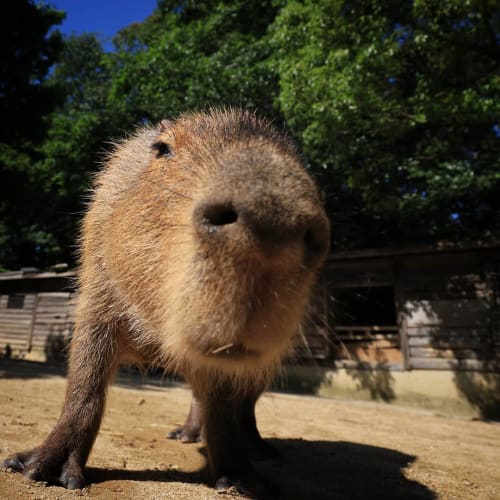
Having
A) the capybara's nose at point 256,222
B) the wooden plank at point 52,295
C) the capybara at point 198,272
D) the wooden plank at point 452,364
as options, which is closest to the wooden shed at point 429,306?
the wooden plank at point 452,364

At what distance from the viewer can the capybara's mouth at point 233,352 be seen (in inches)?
62.5

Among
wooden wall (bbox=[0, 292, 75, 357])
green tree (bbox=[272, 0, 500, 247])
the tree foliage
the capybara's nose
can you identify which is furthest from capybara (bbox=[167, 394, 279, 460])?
wooden wall (bbox=[0, 292, 75, 357])

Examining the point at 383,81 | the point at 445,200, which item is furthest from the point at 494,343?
the point at 383,81

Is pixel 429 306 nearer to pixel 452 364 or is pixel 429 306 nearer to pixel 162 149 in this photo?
pixel 452 364

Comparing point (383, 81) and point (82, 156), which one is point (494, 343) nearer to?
point (383, 81)

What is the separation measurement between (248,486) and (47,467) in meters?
0.97

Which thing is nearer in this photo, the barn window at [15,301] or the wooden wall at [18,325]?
the wooden wall at [18,325]

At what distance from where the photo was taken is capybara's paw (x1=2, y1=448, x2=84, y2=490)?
2.19 metres

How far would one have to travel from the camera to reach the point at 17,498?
1.81 m

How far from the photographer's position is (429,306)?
10.6 meters

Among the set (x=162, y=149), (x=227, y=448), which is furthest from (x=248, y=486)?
(x=162, y=149)

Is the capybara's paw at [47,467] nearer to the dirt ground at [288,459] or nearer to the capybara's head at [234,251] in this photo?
the dirt ground at [288,459]

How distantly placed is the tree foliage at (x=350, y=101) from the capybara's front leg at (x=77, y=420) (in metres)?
3.64

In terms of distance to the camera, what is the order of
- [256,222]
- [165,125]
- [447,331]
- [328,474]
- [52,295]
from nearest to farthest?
[256,222] < [165,125] < [328,474] < [447,331] < [52,295]
